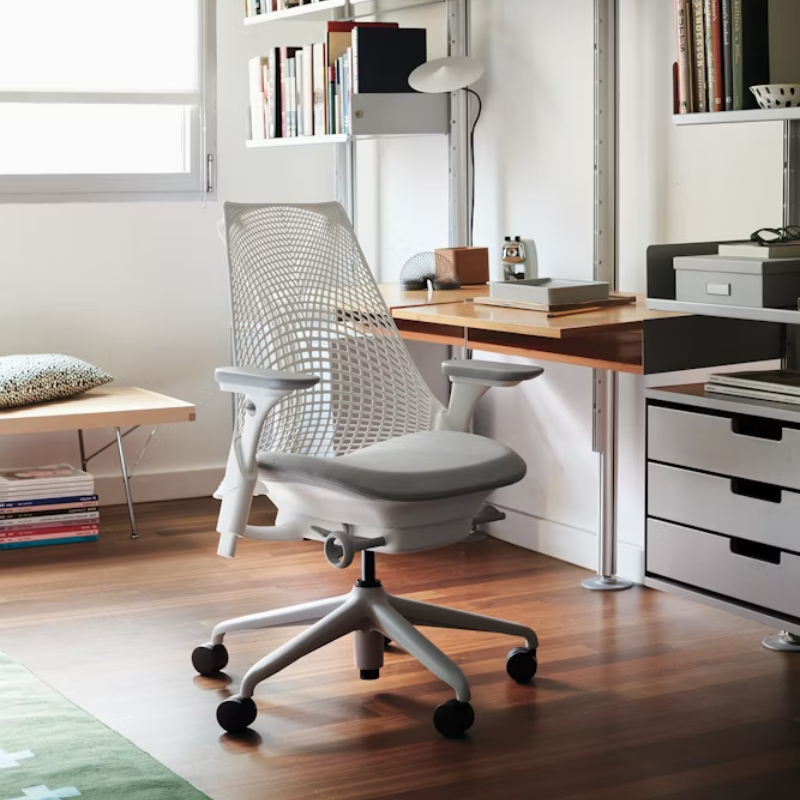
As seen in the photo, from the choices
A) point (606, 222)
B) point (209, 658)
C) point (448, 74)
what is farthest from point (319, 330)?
point (448, 74)

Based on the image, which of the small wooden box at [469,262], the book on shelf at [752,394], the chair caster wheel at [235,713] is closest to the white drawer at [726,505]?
the book on shelf at [752,394]

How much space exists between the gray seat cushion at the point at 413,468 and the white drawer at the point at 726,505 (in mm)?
286

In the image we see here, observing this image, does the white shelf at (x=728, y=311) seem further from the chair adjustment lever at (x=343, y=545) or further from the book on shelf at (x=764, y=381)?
the chair adjustment lever at (x=343, y=545)

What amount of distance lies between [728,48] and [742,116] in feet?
0.47

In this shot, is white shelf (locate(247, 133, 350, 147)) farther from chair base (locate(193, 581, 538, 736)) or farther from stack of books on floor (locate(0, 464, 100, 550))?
chair base (locate(193, 581, 538, 736))

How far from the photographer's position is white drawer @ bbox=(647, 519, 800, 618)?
2498 millimetres

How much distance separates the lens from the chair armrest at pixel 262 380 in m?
2.46

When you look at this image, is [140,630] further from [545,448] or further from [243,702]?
[545,448]

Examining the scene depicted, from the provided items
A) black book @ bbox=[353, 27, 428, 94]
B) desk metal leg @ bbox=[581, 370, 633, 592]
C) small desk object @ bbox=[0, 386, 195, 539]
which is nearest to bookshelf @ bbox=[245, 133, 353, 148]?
black book @ bbox=[353, 27, 428, 94]

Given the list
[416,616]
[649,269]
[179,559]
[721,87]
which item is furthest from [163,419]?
[721,87]

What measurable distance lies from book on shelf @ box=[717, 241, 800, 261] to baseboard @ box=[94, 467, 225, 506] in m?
→ 2.48

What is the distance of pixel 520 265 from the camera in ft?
11.9

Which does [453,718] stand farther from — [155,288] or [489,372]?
[155,288]

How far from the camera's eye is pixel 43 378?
13.4 feet
